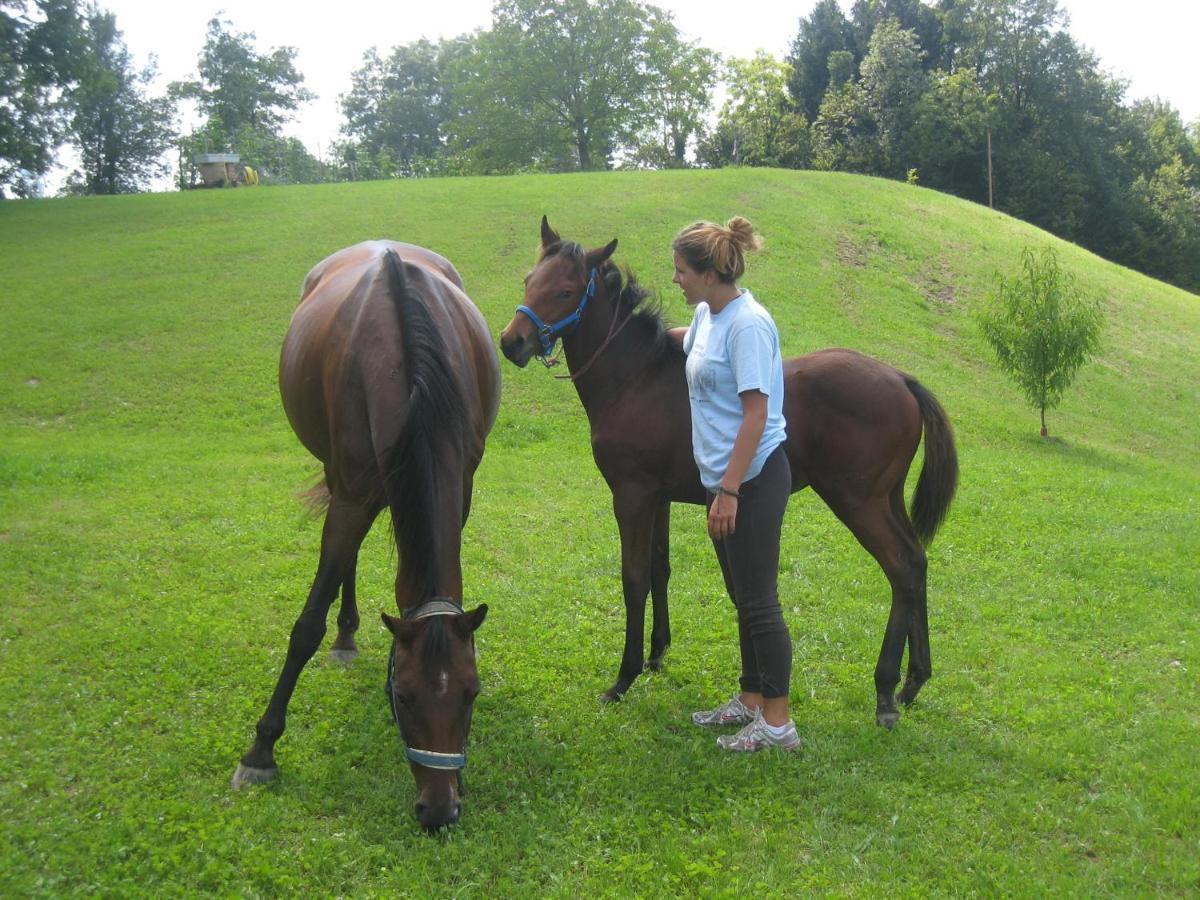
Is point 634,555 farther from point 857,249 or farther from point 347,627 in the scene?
point 857,249

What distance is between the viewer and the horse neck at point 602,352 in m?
4.97

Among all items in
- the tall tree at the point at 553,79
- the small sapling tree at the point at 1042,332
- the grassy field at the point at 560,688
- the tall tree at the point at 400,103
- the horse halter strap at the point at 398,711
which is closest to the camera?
the horse halter strap at the point at 398,711

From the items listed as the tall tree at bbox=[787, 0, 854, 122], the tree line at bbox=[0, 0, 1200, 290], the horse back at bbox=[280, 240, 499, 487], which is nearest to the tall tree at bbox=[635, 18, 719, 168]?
the tree line at bbox=[0, 0, 1200, 290]

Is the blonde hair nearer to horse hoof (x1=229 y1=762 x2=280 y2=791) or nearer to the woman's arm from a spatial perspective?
the woman's arm

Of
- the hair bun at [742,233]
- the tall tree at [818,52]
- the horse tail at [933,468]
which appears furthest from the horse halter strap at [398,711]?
the tall tree at [818,52]

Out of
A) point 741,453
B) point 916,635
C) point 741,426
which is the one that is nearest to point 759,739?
point 916,635

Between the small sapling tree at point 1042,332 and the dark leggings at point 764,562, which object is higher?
the small sapling tree at point 1042,332

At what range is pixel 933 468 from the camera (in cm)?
490

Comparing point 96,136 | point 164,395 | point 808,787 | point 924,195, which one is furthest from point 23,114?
point 808,787

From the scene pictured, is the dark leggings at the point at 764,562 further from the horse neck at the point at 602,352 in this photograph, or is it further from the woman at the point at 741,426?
the horse neck at the point at 602,352

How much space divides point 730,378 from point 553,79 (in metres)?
47.6

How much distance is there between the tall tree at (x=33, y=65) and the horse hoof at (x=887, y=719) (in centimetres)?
2947

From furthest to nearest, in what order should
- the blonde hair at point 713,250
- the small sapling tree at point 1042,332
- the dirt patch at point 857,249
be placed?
the dirt patch at point 857,249 < the small sapling tree at point 1042,332 < the blonde hair at point 713,250

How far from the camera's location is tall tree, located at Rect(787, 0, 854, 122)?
48.9 metres
